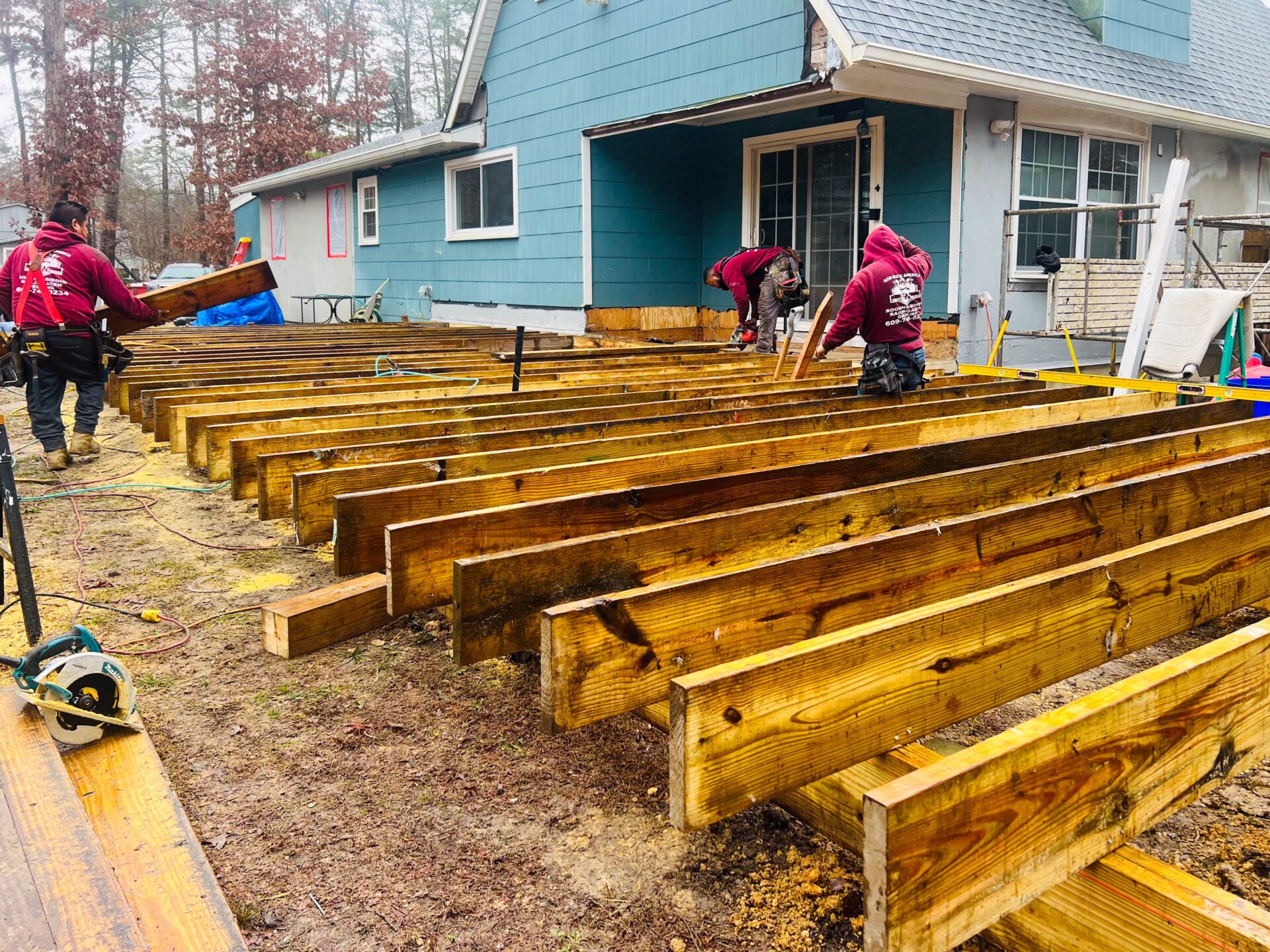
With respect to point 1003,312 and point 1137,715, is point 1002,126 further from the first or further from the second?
point 1137,715

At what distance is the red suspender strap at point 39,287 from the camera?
7.03 m

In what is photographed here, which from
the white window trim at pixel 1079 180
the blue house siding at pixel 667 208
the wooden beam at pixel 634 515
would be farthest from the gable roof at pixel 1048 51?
the wooden beam at pixel 634 515

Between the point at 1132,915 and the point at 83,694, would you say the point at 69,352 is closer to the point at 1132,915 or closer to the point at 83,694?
the point at 83,694

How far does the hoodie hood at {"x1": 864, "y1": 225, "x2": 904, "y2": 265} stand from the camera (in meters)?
6.12

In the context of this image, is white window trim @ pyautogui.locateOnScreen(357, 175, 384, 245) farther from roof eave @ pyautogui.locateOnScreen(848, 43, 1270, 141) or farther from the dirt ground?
the dirt ground

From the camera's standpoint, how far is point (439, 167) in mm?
15469

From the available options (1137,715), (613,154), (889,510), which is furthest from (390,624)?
(613,154)

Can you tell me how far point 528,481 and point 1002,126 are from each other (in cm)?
844

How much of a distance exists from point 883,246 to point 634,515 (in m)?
3.74

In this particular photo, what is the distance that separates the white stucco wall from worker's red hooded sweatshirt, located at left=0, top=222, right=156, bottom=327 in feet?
38.3

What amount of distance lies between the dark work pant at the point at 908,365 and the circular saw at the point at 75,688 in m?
4.52

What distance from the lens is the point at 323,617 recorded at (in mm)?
3787

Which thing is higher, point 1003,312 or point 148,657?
point 1003,312

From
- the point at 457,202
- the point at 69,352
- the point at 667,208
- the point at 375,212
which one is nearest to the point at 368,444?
the point at 69,352
